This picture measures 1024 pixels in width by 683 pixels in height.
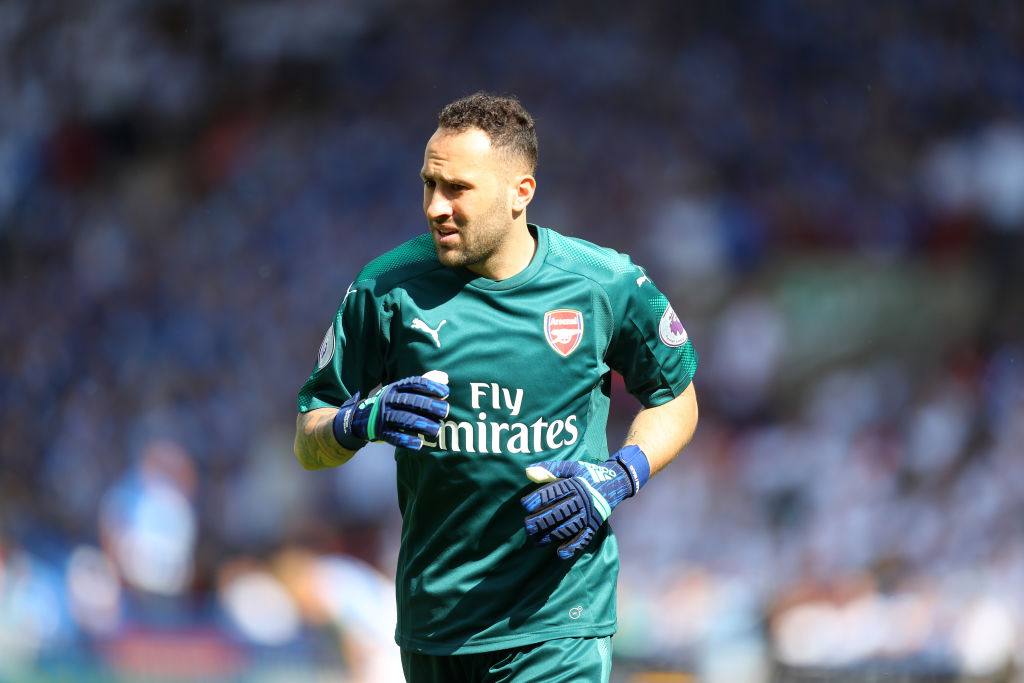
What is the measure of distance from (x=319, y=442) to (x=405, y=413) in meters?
0.33

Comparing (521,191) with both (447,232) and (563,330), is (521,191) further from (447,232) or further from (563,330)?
(563,330)

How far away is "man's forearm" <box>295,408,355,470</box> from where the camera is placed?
275cm

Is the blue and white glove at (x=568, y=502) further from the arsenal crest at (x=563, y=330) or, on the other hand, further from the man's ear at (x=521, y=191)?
the man's ear at (x=521, y=191)

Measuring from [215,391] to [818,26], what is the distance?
4854 mm

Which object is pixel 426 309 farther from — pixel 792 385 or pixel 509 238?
pixel 792 385

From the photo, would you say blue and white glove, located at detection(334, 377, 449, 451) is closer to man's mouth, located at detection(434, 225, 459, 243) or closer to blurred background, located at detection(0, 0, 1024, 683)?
man's mouth, located at detection(434, 225, 459, 243)

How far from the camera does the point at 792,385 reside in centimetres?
784

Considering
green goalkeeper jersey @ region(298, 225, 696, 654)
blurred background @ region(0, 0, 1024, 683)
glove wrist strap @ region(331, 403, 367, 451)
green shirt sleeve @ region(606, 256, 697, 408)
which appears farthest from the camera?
blurred background @ region(0, 0, 1024, 683)

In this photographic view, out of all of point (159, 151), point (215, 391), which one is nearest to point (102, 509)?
point (215, 391)

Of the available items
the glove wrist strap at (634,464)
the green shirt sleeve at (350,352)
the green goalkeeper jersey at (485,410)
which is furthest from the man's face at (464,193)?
the glove wrist strap at (634,464)

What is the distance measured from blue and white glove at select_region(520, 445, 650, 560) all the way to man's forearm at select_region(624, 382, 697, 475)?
211 mm

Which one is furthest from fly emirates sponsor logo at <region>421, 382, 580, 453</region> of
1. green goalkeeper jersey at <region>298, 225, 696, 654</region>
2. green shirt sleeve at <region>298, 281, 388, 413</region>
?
green shirt sleeve at <region>298, 281, 388, 413</region>

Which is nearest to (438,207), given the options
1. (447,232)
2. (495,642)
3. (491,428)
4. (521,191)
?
(447,232)

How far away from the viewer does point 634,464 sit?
281 centimetres
